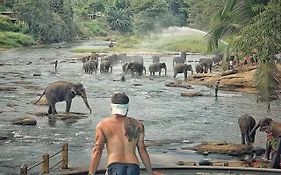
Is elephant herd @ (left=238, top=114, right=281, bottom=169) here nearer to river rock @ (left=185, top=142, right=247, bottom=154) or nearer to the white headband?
river rock @ (left=185, top=142, right=247, bottom=154)

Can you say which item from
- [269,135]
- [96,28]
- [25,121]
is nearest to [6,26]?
[96,28]

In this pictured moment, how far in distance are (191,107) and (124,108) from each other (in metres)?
21.5

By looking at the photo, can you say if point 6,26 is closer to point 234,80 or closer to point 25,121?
point 234,80

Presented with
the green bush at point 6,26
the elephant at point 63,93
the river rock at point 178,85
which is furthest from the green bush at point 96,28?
→ the elephant at point 63,93

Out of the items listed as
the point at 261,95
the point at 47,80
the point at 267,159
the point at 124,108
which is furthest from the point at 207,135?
the point at 47,80

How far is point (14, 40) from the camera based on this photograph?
78.5m

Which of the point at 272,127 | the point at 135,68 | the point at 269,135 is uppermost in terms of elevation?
the point at 272,127

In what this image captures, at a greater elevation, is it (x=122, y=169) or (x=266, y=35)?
(x=266, y=35)

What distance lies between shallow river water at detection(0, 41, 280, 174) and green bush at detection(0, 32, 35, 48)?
3086 centimetres

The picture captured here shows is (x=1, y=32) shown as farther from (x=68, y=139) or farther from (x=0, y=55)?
(x=68, y=139)

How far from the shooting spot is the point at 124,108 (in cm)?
775

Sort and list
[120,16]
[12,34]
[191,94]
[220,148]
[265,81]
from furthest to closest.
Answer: [120,16] → [12,34] → [191,94] → [265,81] → [220,148]

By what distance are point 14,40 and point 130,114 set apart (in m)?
54.6

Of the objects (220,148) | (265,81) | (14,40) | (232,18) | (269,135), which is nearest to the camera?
(269,135)
